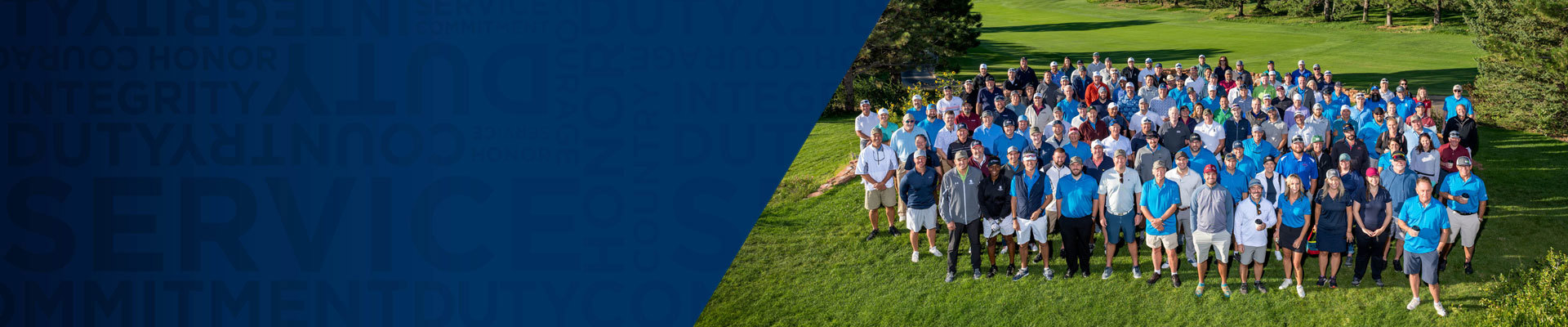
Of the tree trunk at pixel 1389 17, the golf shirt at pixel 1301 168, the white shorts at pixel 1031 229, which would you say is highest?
the tree trunk at pixel 1389 17

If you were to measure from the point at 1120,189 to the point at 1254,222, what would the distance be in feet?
4.01

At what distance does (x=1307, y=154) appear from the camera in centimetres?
1138

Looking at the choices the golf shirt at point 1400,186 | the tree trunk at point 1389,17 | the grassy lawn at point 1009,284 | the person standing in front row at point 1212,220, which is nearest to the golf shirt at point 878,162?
the grassy lawn at point 1009,284

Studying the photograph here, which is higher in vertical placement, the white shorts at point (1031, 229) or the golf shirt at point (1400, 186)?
the golf shirt at point (1400, 186)

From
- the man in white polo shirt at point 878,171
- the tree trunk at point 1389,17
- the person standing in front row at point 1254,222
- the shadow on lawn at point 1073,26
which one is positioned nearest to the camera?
the person standing in front row at point 1254,222

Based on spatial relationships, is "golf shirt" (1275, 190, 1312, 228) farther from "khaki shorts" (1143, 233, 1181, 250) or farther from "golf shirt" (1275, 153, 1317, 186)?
"golf shirt" (1275, 153, 1317, 186)

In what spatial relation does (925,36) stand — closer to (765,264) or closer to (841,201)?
(841,201)

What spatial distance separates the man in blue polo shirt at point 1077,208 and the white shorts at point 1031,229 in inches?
7.8

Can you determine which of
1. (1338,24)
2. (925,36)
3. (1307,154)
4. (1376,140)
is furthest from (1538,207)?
(1338,24)

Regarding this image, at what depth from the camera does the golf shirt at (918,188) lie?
35.9 feet

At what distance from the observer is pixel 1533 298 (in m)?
8.73

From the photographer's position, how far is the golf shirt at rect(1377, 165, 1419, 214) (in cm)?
1070

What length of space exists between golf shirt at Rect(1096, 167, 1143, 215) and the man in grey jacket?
125 centimetres

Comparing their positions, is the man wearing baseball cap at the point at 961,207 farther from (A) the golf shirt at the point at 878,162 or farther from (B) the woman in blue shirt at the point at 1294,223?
(B) the woman in blue shirt at the point at 1294,223
